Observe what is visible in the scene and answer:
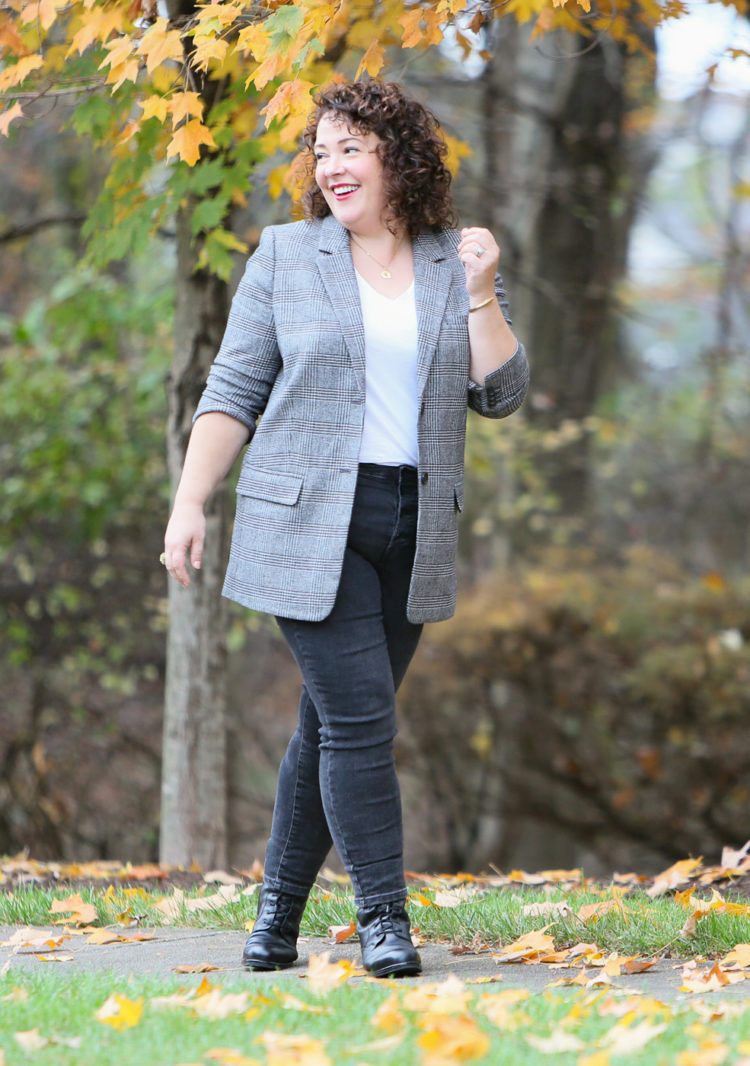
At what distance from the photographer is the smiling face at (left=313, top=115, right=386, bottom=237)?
287 centimetres

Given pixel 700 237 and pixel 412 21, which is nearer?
pixel 412 21

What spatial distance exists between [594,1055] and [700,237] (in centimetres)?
→ 1534

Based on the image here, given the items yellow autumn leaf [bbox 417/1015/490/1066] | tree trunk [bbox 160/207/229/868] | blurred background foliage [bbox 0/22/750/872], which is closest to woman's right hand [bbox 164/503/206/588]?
yellow autumn leaf [bbox 417/1015/490/1066]

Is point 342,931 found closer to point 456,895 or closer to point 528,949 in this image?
point 528,949

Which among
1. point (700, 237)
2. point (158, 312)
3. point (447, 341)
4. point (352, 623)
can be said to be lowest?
point (352, 623)

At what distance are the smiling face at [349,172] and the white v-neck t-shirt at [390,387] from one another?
0.77ft

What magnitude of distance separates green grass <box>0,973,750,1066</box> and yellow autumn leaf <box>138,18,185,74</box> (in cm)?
252

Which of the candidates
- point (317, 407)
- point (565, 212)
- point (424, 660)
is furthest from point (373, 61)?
point (565, 212)

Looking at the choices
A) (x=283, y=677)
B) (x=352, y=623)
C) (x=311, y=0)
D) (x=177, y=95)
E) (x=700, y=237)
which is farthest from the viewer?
(x=700, y=237)

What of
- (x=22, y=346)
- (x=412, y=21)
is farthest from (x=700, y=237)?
(x=412, y=21)

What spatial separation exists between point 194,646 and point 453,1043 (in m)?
3.22

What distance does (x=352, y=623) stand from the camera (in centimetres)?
273

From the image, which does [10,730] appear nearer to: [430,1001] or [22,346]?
[22,346]

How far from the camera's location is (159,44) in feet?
11.5
